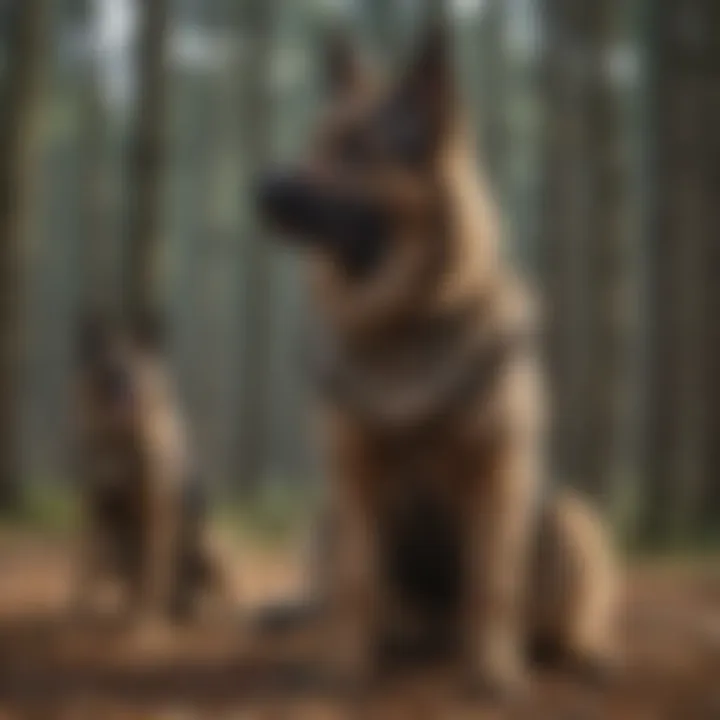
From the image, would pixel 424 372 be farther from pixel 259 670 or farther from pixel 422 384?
pixel 259 670

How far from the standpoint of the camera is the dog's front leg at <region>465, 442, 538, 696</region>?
1.26 metres

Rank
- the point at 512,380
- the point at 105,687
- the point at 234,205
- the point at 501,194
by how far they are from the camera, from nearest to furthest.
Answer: the point at 105,687
the point at 512,380
the point at 501,194
the point at 234,205

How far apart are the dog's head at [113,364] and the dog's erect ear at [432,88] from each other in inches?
17.4

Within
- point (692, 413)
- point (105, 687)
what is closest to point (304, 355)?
point (105, 687)

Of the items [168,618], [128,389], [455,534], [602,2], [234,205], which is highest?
[602,2]

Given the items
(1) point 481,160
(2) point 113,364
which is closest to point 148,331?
(2) point 113,364

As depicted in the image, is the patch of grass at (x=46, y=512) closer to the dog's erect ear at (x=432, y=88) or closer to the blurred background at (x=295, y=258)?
the blurred background at (x=295, y=258)

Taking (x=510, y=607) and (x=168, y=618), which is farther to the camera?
(x=168, y=618)

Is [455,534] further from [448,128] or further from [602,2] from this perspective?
[602,2]

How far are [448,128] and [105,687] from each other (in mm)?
620

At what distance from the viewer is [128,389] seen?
1.48 m

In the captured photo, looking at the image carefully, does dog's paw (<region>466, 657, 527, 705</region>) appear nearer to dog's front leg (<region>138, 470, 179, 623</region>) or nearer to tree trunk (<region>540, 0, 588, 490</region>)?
tree trunk (<region>540, 0, 588, 490</region>)

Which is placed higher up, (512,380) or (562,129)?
(562,129)

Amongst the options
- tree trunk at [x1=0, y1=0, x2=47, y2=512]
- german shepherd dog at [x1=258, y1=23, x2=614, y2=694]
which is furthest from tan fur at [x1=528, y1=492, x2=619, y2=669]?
tree trunk at [x1=0, y1=0, x2=47, y2=512]
